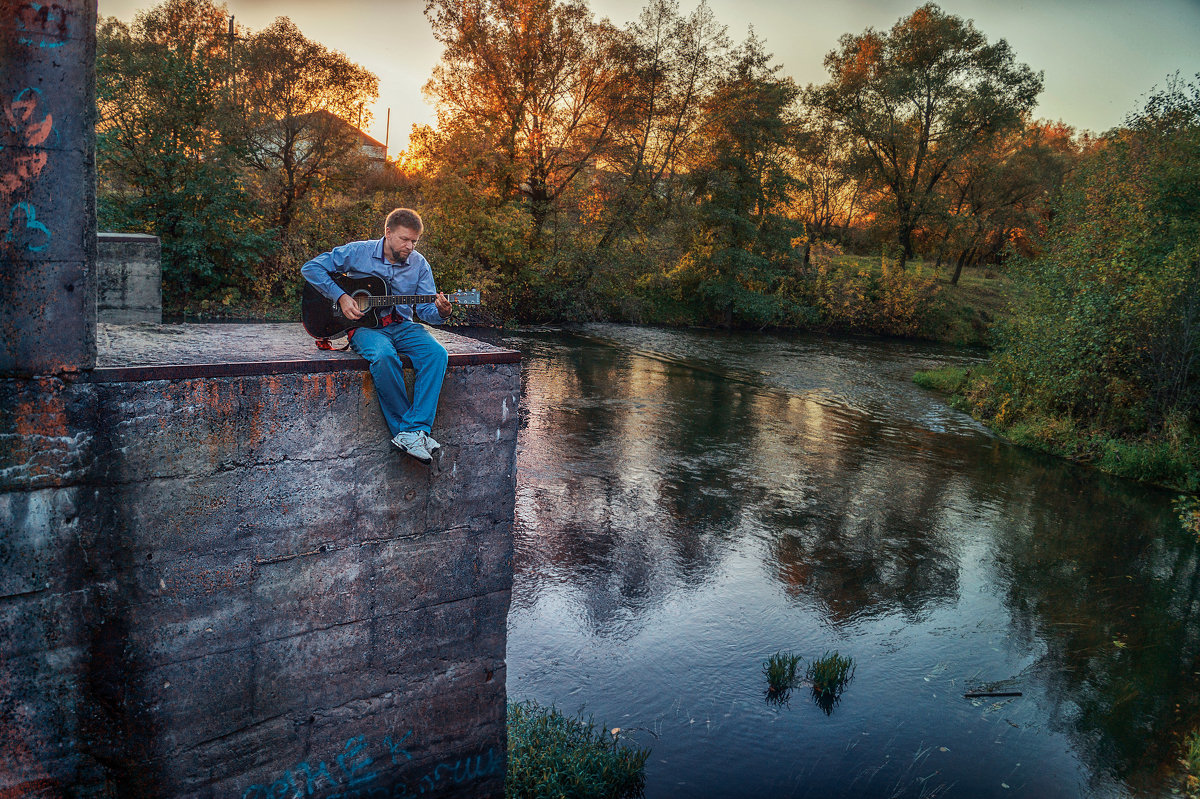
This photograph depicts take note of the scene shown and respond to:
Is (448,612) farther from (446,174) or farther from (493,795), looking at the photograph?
(446,174)

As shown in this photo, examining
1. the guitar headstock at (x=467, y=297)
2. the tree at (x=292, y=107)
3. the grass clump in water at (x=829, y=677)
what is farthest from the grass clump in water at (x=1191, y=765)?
the tree at (x=292, y=107)

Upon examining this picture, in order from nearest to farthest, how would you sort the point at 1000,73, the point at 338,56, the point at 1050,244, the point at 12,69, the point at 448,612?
the point at 12,69, the point at 448,612, the point at 1050,244, the point at 338,56, the point at 1000,73

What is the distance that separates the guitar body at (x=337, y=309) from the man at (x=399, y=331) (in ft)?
0.16

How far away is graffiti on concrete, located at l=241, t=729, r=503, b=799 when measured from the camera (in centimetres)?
407

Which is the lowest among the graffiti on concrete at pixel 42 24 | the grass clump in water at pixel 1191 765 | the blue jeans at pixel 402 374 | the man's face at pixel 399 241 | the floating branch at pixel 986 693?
the grass clump in water at pixel 1191 765

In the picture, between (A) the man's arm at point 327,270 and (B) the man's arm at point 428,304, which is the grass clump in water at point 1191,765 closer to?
(B) the man's arm at point 428,304

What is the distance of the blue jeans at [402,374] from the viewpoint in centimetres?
400

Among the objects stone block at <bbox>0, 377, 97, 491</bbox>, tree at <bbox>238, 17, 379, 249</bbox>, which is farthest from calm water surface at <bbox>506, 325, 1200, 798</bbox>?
tree at <bbox>238, 17, 379, 249</bbox>

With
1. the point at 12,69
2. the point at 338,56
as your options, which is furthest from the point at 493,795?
the point at 338,56

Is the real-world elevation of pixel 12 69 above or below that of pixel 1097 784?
above

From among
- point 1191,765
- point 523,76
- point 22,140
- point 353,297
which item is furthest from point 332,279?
point 523,76

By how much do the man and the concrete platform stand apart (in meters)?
0.15

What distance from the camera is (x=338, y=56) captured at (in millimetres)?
23500

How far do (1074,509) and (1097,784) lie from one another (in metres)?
7.82
